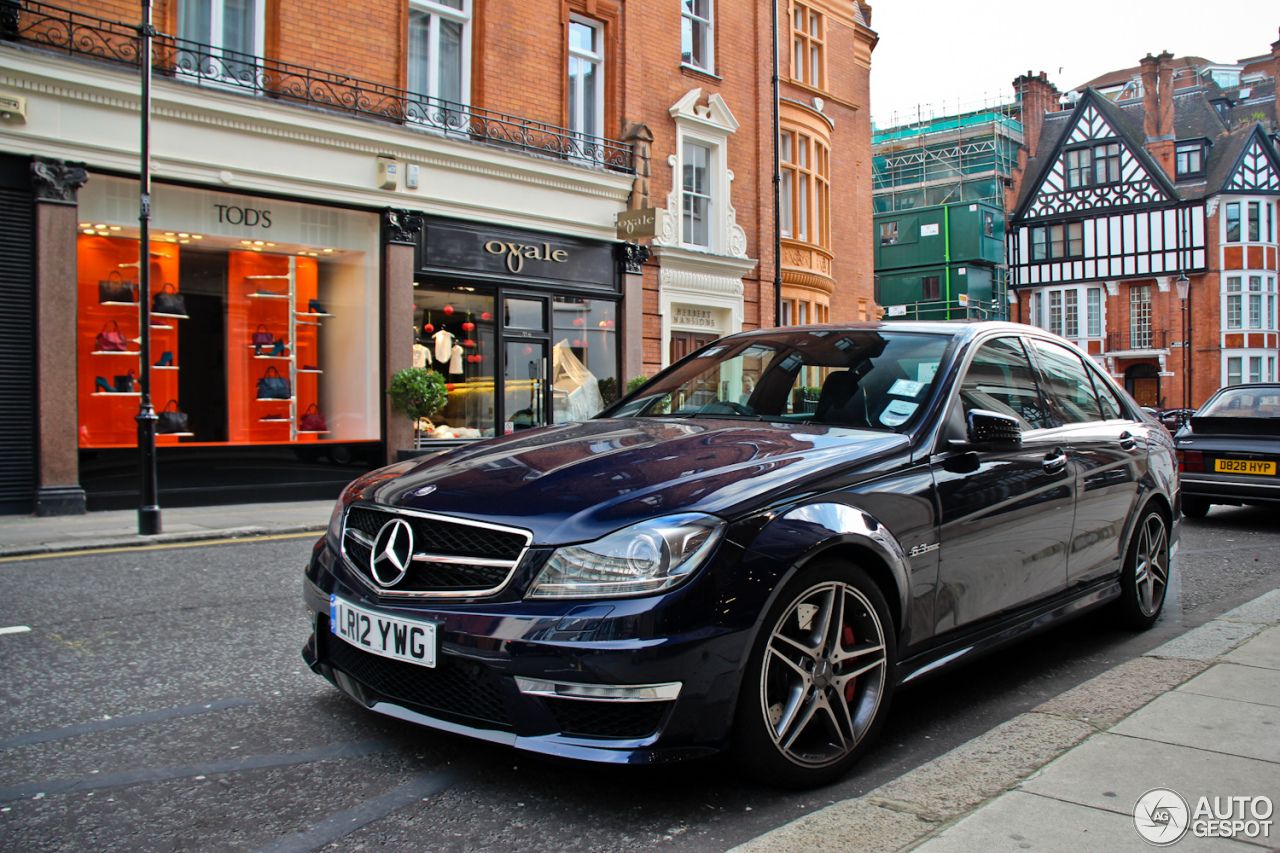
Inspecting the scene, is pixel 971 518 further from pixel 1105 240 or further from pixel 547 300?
pixel 1105 240

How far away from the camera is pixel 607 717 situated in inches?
103

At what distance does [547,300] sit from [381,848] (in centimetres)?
1421

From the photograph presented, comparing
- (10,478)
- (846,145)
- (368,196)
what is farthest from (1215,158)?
(10,478)

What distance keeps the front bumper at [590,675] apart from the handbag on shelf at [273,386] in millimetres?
11625

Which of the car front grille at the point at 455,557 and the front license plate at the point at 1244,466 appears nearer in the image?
the car front grille at the point at 455,557

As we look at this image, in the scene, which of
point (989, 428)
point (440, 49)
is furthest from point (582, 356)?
point (989, 428)

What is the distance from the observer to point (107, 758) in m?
3.20

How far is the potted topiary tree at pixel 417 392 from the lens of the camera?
45.4 feet

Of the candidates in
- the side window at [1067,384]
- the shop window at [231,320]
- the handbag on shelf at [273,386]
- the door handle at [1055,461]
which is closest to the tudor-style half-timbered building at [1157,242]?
the shop window at [231,320]

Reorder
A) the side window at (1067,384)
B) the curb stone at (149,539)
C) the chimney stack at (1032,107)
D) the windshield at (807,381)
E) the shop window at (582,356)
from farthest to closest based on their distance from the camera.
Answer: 1. the chimney stack at (1032,107)
2. the shop window at (582,356)
3. the curb stone at (149,539)
4. the side window at (1067,384)
5. the windshield at (807,381)

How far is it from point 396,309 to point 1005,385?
11.4 m

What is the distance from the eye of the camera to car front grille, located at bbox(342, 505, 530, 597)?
2.75 meters

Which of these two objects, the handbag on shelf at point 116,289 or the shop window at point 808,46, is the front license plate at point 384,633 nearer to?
the handbag on shelf at point 116,289

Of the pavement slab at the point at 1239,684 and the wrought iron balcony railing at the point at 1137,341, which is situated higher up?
the wrought iron balcony railing at the point at 1137,341
